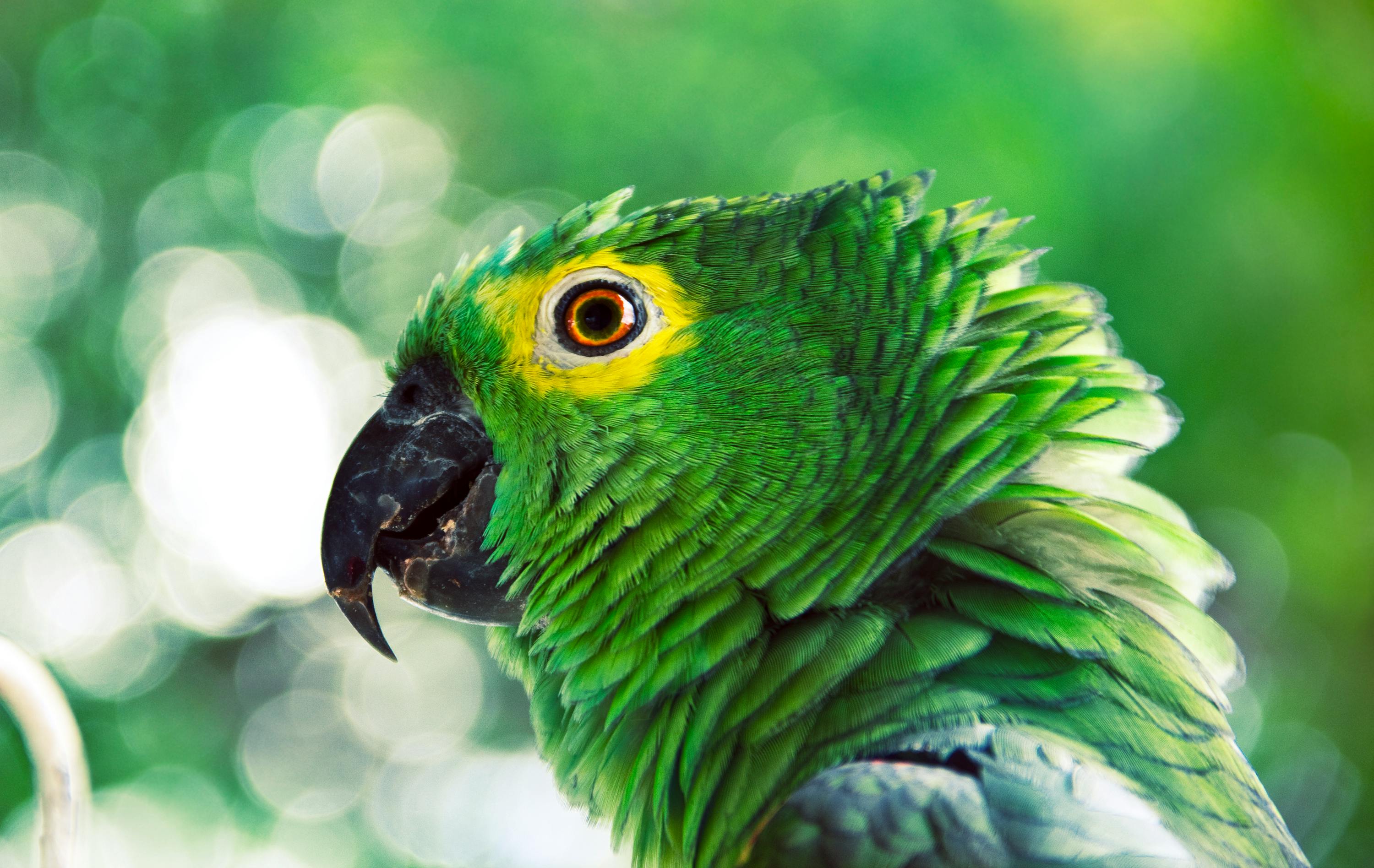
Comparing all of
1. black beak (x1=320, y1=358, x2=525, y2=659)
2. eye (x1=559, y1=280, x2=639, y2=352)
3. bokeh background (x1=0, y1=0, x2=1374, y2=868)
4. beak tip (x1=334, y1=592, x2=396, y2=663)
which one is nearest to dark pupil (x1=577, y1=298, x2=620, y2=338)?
eye (x1=559, y1=280, x2=639, y2=352)

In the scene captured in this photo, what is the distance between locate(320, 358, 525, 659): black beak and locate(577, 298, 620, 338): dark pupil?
0.58 ft

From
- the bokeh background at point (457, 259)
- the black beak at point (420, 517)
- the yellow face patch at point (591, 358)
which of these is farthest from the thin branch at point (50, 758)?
the bokeh background at point (457, 259)

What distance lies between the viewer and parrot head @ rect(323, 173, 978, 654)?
1.06m

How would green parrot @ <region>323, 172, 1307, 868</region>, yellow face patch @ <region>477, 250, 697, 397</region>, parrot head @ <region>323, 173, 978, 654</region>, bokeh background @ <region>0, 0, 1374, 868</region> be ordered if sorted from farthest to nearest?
bokeh background @ <region>0, 0, 1374, 868</region> → yellow face patch @ <region>477, 250, 697, 397</region> → parrot head @ <region>323, 173, 978, 654</region> → green parrot @ <region>323, 172, 1307, 868</region>

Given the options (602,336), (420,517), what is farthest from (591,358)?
(420,517)

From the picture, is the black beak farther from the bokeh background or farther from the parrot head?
the bokeh background

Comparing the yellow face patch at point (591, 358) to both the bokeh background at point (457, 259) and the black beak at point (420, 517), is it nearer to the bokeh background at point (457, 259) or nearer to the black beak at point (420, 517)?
the black beak at point (420, 517)

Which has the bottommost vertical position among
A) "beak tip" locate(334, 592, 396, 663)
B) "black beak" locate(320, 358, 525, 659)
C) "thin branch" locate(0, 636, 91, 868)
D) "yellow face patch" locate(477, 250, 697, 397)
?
"thin branch" locate(0, 636, 91, 868)

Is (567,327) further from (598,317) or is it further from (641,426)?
(641,426)

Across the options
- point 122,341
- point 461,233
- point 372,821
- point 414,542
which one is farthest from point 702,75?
point 372,821

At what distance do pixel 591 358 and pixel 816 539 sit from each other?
0.36 m

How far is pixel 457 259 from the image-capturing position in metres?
2.55

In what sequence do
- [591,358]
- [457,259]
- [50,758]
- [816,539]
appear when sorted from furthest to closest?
[457,259] → [591,358] → [816,539] → [50,758]

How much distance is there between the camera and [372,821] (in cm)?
434
